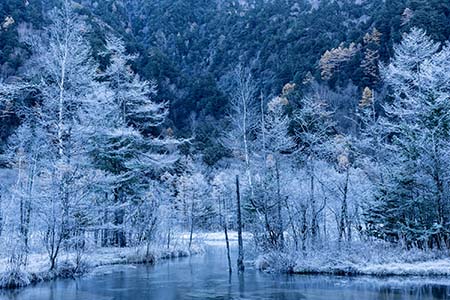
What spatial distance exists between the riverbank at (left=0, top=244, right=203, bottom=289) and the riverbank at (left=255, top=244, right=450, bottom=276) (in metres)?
6.60

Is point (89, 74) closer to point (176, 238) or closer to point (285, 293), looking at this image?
point (176, 238)

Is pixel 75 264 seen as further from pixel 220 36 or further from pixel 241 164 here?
pixel 220 36

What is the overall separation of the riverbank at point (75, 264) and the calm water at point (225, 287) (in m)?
0.52

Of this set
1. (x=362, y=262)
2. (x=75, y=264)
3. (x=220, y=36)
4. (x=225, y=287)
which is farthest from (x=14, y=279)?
(x=220, y=36)

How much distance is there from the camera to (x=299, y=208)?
22.1 meters

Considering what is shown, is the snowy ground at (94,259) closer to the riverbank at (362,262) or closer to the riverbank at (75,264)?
the riverbank at (75,264)

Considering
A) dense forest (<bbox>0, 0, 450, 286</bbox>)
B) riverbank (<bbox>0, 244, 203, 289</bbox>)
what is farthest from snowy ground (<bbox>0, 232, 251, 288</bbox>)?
dense forest (<bbox>0, 0, 450, 286</bbox>)

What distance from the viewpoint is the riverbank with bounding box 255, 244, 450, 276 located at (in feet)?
53.8

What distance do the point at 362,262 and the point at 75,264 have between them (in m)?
10.5

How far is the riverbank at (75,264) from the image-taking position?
15.1 meters

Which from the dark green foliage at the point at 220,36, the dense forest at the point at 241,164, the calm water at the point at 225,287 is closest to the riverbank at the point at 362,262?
the dense forest at the point at 241,164

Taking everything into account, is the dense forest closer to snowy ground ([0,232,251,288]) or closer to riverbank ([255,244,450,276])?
riverbank ([255,244,450,276])

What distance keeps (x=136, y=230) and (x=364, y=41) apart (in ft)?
171

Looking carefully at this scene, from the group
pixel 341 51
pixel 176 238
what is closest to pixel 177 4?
pixel 341 51
